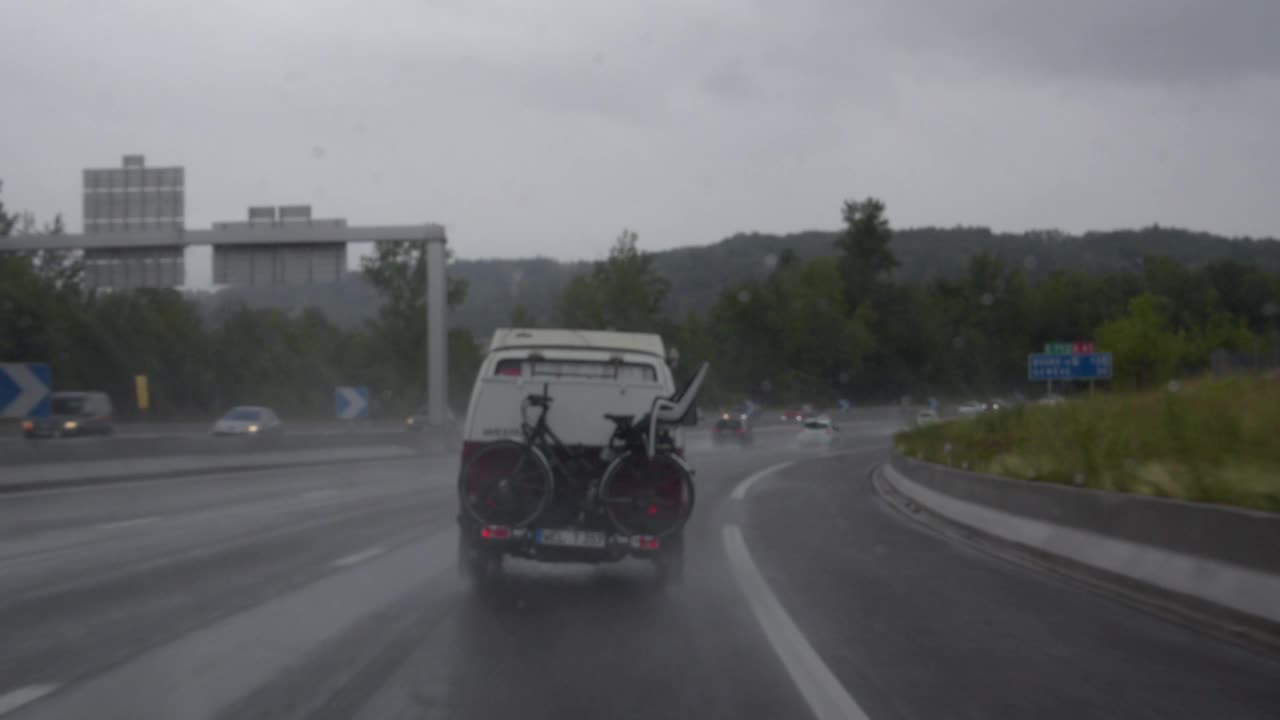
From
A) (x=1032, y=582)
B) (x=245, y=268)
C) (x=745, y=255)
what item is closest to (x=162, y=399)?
(x=245, y=268)

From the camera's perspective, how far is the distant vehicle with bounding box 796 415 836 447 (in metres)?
56.5

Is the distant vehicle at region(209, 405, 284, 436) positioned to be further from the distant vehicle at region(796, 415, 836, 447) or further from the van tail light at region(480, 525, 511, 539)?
the van tail light at region(480, 525, 511, 539)

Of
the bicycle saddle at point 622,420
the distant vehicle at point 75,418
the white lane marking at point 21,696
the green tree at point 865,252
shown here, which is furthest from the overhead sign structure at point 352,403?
the green tree at point 865,252

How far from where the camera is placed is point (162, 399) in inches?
3140

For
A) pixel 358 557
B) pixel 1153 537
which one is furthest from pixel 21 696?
pixel 1153 537

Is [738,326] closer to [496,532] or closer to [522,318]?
[522,318]

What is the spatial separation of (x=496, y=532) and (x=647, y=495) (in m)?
1.30

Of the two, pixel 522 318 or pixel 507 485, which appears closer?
pixel 507 485

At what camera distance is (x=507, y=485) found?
9.98m

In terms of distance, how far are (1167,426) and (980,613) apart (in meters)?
5.17

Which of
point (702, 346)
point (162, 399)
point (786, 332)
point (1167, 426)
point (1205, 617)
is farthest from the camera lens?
point (786, 332)

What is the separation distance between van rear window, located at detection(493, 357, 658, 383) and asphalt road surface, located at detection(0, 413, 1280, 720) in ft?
6.53

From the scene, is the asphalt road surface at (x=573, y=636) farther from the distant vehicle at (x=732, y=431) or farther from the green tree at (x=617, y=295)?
the green tree at (x=617, y=295)

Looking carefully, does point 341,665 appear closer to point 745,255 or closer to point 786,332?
point 786,332
